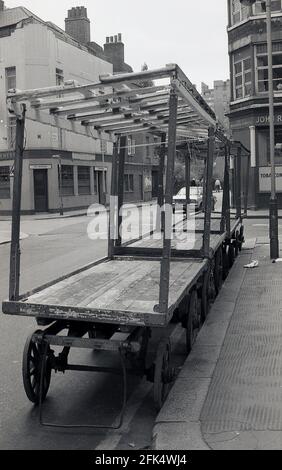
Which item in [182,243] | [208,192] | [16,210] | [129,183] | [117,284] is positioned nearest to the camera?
[16,210]

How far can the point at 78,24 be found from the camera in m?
46.7

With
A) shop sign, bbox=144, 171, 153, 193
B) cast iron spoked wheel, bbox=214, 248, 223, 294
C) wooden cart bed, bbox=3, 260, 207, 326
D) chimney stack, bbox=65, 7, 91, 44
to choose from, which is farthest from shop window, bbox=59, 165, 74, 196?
wooden cart bed, bbox=3, 260, 207, 326

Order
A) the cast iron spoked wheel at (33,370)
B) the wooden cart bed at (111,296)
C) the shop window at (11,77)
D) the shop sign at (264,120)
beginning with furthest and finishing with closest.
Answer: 1. the shop window at (11,77)
2. the shop sign at (264,120)
3. the cast iron spoked wheel at (33,370)
4. the wooden cart bed at (111,296)

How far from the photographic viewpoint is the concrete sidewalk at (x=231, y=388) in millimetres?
4070

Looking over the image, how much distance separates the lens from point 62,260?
14523mm

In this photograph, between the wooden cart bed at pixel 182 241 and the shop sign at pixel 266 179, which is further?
the shop sign at pixel 266 179

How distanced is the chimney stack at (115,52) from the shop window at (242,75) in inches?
1015

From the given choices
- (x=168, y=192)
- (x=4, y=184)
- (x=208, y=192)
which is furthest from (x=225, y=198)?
(x=4, y=184)

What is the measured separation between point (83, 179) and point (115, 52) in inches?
753

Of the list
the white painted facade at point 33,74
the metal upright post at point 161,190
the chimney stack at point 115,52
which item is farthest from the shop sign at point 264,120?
the chimney stack at point 115,52

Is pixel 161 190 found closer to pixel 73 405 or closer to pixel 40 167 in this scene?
Result: pixel 73 405

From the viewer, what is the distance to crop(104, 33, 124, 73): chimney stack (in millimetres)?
53375

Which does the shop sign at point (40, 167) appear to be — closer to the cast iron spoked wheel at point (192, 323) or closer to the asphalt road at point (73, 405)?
the asphalt road at point (73, 405)

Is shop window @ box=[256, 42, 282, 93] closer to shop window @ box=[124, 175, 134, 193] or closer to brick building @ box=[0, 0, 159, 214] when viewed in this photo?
brick building @ box=[0, 0, 159, 214]
